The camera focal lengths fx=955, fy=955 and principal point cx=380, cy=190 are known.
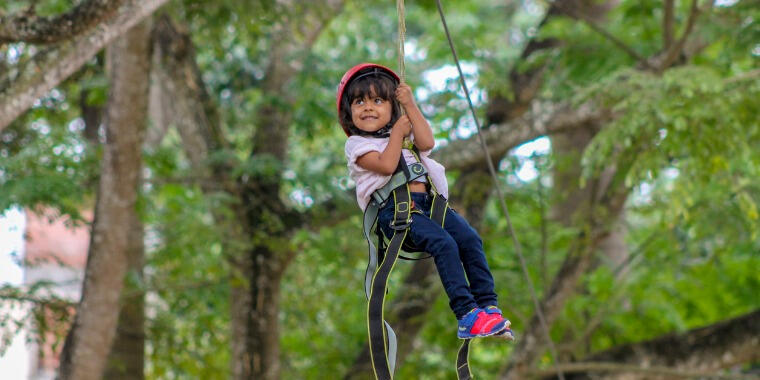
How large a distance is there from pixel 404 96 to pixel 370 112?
15 centimetres

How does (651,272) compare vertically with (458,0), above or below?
below

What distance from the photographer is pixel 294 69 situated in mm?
9008

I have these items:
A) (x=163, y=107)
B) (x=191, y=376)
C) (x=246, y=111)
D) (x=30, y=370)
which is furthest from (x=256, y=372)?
(x=30, y=370)

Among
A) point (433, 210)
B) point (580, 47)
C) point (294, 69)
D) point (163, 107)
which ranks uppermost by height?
point (163, 107)

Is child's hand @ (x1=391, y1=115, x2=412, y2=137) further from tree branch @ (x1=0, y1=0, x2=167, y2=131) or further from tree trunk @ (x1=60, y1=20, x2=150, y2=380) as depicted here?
tree trunk @ (x1=60, y1=20, x2=150, y2=380)

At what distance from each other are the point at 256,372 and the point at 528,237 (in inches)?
121

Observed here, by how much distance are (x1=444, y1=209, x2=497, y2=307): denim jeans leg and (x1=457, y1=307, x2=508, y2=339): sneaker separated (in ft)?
0.45

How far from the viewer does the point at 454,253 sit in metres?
3.06

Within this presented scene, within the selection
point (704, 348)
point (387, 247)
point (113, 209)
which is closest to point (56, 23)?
point (113, 209)

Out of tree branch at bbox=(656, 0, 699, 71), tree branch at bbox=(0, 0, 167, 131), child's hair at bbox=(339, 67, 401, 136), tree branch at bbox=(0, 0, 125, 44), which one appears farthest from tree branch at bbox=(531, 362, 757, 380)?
child's hair at bbox=(339, 67, 401, 136)

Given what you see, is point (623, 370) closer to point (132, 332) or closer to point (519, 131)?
point (519, 131)

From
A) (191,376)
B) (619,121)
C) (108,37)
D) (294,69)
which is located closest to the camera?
(108,37)

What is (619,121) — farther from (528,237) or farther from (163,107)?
(163,107)

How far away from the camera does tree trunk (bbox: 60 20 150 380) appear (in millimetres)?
6559
